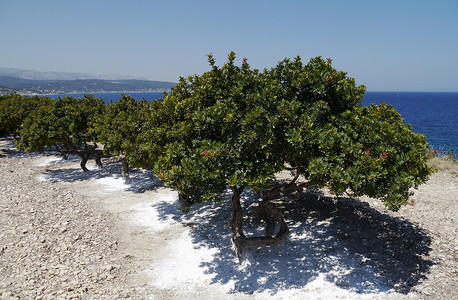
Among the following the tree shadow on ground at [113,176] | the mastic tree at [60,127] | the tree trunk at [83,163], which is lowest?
the tree shadow on ground at [113,176]

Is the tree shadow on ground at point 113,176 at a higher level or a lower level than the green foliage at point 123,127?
lower

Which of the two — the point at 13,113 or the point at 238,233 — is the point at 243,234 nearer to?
the point at 238,233

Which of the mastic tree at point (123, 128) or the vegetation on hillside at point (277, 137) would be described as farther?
the mastic tree at point (123, 128)

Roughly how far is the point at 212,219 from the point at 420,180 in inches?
450

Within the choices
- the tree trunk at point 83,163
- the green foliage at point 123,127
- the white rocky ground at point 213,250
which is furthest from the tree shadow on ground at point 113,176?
the green foliage at point 123,127

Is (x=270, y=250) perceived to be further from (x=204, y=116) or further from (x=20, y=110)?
(x=20, y=110)

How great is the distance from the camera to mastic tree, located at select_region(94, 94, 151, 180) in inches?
741

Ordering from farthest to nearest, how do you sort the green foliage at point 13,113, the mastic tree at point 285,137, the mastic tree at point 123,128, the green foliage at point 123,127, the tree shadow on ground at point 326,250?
the green foliage at point 13,113 < the mastic tree at point 123,128 < the green foliage at point 123,127 < the tree shadow on ground at point 326,250 < the mastic tree at point 285,137

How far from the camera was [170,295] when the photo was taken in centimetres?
1087

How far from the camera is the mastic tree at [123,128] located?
61.8ft

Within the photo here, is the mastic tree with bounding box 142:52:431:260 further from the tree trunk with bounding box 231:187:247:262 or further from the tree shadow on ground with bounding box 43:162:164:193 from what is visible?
the tree shadow on ground with bounding box 43:162:164:193

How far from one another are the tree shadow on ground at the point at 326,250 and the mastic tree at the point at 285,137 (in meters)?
3.79

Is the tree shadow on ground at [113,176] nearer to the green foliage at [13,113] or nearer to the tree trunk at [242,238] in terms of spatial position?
the green foliage at [13,113]

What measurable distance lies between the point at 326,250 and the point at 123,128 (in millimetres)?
16429
